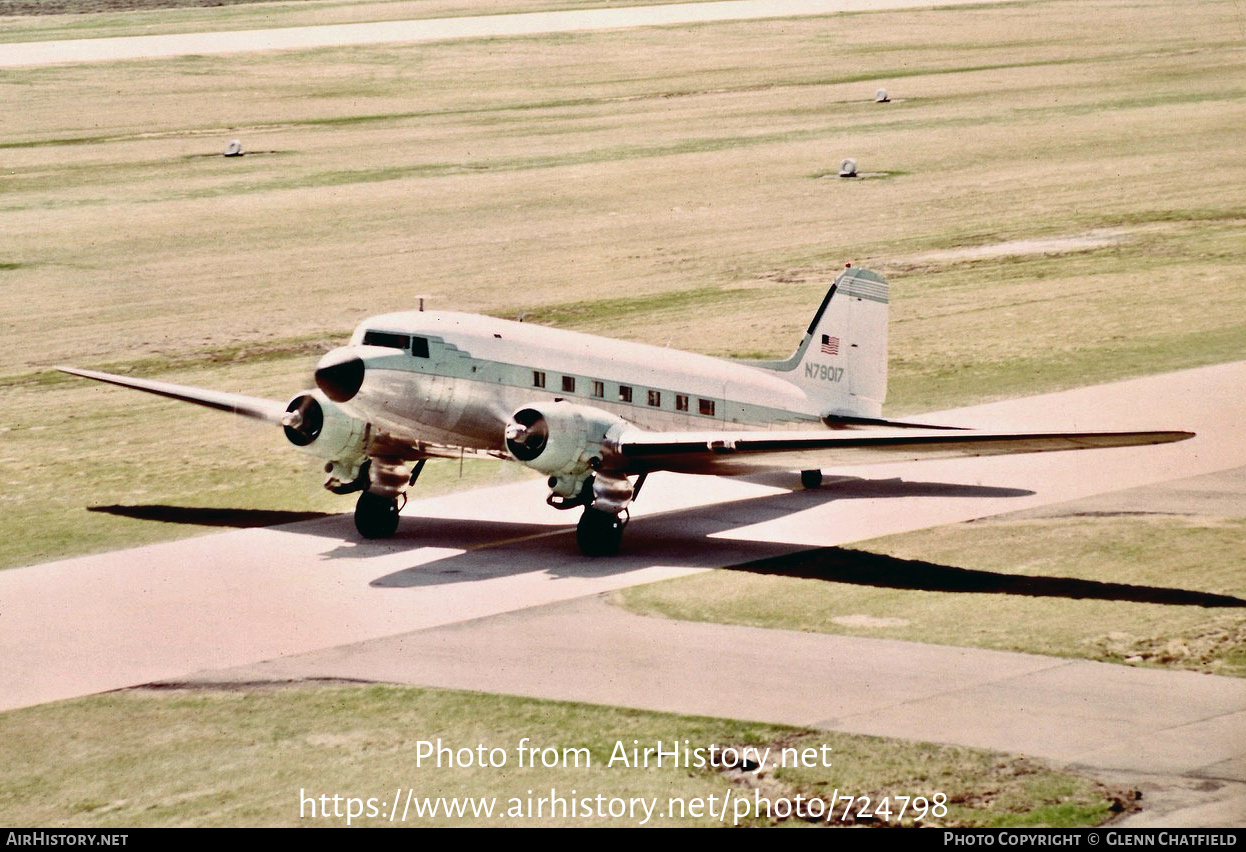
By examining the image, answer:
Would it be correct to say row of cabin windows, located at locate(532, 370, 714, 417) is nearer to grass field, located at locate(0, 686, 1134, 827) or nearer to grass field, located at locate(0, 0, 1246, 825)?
grass field, located at locate(0, 0, 1246, 825)

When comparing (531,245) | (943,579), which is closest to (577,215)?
(531,245)

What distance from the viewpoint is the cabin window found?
32500mm

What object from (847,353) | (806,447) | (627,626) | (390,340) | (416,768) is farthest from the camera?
(847,353)

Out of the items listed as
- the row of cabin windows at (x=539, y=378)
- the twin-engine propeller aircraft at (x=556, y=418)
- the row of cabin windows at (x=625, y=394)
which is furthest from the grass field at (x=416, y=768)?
the row of cabin windows at (x=625, y=394)

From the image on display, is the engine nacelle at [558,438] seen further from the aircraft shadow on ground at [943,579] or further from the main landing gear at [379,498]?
the main landing gear at [379,498]

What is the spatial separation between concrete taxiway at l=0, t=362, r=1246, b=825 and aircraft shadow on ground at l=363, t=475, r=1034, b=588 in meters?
0.07

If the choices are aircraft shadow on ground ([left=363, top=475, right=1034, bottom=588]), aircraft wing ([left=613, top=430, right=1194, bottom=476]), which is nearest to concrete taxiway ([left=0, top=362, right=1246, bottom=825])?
aircraft shadow on ground ([left=363, top=475, right=1034, bottom=588])

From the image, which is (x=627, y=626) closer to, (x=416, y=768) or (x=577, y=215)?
(x=416, y=768)

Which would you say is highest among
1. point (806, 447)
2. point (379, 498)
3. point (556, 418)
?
point (556, 418)

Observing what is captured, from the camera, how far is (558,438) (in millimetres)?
31453

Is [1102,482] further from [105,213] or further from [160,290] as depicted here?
[105,213]

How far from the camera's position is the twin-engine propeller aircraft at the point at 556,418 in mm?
31408

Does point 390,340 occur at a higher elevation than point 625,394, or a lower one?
higher

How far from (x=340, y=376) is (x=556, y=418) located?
3.74 metres
